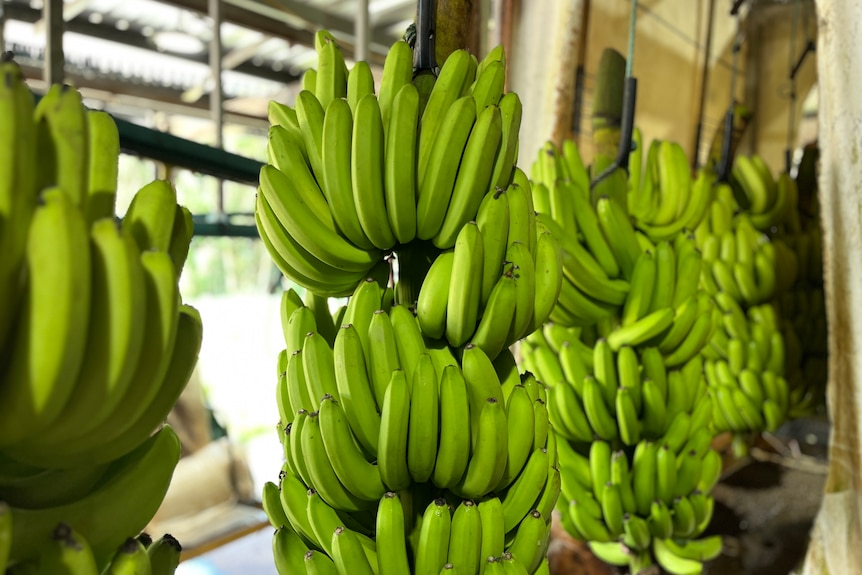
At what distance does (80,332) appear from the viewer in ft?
1.01

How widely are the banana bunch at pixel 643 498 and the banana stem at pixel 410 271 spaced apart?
52 cm

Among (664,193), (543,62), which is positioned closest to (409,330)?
(664,193)

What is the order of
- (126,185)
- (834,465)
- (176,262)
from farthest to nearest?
1. (126,185)
2. (834,465)
3. (176,262)

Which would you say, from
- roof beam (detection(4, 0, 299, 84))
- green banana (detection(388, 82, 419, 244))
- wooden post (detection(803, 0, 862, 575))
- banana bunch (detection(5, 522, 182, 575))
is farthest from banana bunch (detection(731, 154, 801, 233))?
roof beam (detection(4, 0, 299, 84))

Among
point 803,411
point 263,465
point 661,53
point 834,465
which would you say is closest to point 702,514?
point 834,465

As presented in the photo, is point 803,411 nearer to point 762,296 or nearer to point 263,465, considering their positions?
point 762,296

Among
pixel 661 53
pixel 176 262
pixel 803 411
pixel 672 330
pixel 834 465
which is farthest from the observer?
pixel 661 53

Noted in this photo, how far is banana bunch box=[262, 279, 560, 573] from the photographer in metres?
0.54

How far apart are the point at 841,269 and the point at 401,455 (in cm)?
94

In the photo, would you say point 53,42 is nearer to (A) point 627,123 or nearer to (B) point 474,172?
(B) point 474,172

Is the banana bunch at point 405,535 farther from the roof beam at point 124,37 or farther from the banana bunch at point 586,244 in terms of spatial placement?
the roof beam at point 124,37

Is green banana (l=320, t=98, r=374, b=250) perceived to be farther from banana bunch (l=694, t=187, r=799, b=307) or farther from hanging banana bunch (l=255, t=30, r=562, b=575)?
banana bunch (l=694, t=187, r=799, b=307)

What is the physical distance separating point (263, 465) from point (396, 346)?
3335 millimetres

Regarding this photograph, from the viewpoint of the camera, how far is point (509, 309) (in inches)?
22.8
